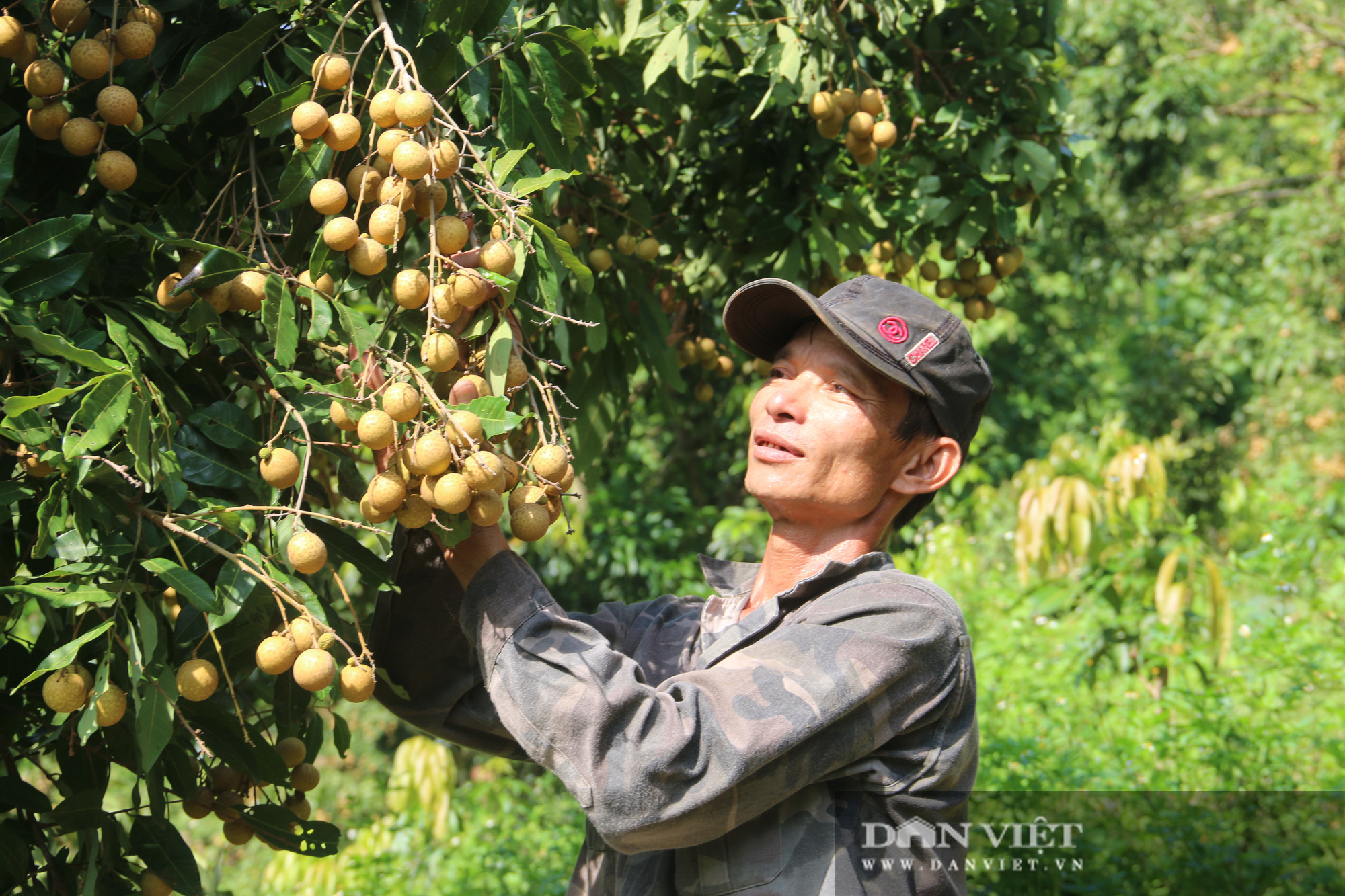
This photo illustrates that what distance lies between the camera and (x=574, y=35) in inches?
49.7

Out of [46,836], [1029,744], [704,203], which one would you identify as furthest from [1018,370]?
[46,836]

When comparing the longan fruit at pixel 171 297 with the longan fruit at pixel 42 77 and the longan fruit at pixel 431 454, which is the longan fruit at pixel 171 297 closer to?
the longan fruit at pixel 42 77

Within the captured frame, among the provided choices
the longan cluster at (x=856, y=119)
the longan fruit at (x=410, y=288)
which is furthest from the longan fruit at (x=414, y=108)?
the longan cluster at (x=856, y=119)

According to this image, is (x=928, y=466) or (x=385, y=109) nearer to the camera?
(x=385, y=109)

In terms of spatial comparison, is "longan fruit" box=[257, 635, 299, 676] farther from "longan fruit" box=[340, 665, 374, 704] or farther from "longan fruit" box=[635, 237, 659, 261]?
"longan fruit" box=[635, 237, 659, 261]

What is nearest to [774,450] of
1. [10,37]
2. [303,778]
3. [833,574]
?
[833,574]

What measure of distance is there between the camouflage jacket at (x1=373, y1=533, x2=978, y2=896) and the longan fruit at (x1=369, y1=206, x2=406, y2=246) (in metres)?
0.33

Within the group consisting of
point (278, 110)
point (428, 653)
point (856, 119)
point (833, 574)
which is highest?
point (278, 110)

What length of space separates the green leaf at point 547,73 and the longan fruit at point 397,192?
25 cm

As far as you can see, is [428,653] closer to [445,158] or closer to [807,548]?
[807,548]

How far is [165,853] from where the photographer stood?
1236 millimetres

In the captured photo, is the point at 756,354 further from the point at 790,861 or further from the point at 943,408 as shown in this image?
the point at 790,861

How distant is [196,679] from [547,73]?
0.68 meters

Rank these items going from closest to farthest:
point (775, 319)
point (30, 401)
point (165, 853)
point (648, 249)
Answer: point (30, 401) < point (165, 853) < point (775, 319) < point (648, 249)
